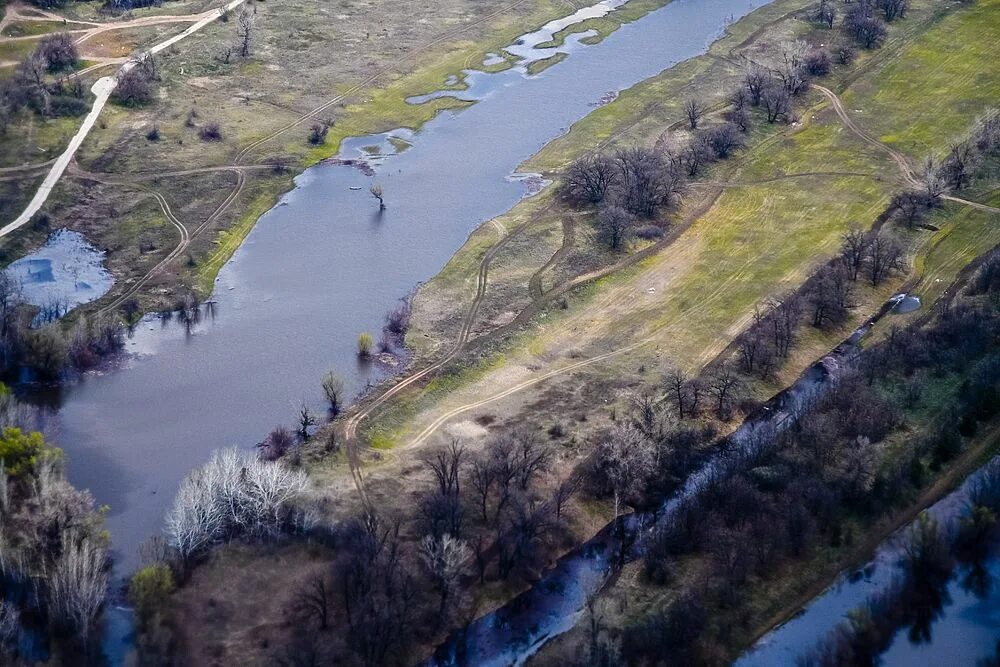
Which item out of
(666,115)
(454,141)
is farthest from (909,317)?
(454,141)

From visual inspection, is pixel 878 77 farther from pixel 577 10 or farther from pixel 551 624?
pixel 551 624

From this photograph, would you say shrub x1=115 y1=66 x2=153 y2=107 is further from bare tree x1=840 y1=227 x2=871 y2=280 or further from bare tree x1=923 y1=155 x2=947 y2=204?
bare tree x1=923 y1=155 x2=947 y2=204

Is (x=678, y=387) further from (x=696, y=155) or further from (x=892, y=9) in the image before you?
(x=892, y=9)

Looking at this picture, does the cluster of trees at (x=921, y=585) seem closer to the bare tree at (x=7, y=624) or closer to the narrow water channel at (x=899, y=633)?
the narrow water channel at (x=899, y=633)

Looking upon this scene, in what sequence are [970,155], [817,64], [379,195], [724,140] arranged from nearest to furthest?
[379,195], [970,155], [724,140], [817,64]

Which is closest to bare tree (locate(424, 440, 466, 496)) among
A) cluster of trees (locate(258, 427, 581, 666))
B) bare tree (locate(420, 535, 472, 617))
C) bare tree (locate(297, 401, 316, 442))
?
cluster of trees (locate(258, 427, 581, 666))

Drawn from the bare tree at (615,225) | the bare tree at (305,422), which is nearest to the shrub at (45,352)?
the bare tree at (305,422)

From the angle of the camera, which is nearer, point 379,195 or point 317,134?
point 379,195

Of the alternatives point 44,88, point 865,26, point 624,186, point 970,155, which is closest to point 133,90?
point 44,88
